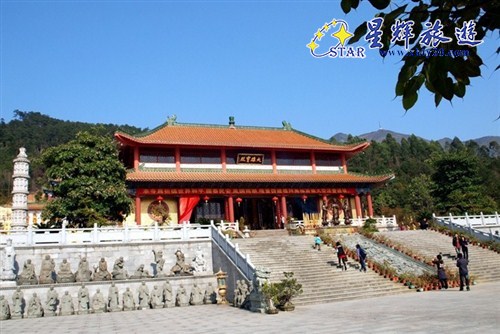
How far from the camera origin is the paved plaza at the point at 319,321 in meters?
7.12

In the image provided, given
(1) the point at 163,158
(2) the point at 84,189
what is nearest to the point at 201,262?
(2) the point at 84,189

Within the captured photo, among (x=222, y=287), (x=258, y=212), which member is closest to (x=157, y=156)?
(x=258, y=212)

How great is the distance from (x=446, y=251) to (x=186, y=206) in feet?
43.9

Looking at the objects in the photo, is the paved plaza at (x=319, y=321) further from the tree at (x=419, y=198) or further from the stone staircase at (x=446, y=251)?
the tree at (x=419, y=198)

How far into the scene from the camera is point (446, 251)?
1947cm

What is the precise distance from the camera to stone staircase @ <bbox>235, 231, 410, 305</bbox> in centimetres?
1362

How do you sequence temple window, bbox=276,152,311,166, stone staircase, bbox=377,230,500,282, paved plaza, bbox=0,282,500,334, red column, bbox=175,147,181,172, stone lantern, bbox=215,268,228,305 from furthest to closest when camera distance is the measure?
temple window, bbox=276,152,311,166, red column, bbox=175,147,181,172, stone staircase, bbox=377,230,500,282, stone lantern, bbox=215,268,228,305, paved plaza, bbox=0,282,500,334

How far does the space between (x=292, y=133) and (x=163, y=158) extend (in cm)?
1076

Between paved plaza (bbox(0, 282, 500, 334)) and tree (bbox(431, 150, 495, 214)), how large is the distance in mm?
19028

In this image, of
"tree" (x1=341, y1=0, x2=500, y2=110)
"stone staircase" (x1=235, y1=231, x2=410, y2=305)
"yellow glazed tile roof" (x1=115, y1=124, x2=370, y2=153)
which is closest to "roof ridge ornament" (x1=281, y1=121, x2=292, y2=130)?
"yellow glazed tile roof" (x1=115, y1=124, x2=370, y2=153)

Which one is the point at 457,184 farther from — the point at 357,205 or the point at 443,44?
the point at 443,44

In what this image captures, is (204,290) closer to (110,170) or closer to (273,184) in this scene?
(110,170)

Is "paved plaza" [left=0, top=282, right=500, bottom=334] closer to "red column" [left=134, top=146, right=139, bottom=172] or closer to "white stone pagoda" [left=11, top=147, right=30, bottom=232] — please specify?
"white stone pagoda" [left=11, top=147, right=30, bottom=232]

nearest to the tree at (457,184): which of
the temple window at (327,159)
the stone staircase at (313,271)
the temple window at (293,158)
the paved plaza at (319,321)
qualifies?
the temple window at (327,159)
